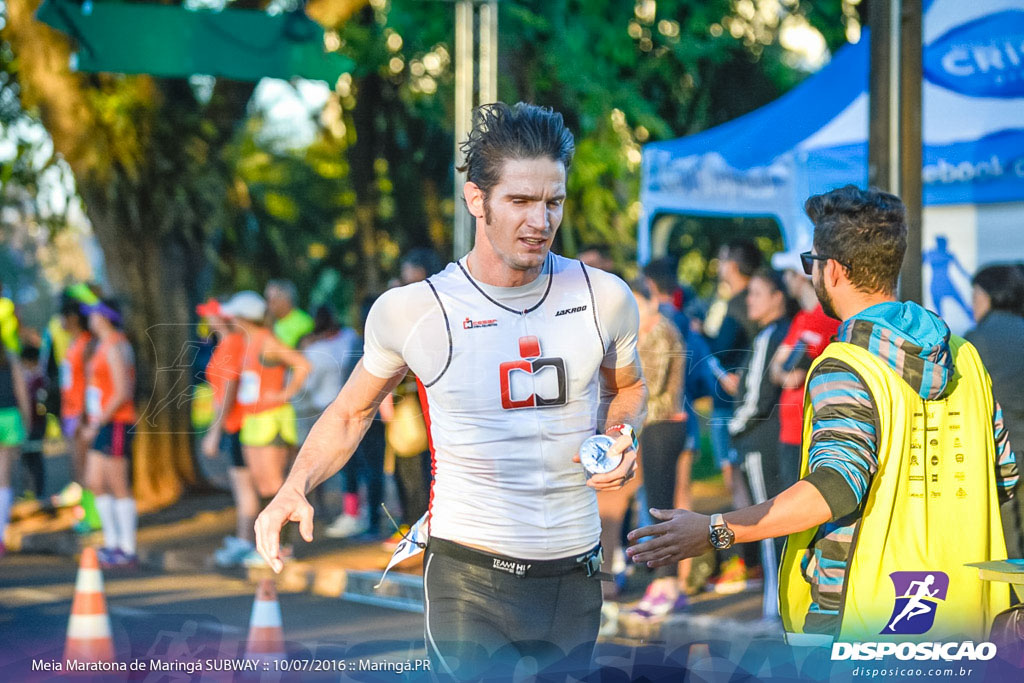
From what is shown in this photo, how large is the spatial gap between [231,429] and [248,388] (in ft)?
1.47

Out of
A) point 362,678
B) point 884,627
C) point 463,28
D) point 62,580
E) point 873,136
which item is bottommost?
point 62,580

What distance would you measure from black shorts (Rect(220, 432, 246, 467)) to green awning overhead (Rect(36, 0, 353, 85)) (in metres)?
2.52

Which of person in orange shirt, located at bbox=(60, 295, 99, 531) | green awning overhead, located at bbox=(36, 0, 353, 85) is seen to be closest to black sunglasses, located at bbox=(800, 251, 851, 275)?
green awning overhead, located at bbox=(36, 0, 353, 85)

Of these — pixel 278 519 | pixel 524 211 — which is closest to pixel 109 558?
pixel 278 519

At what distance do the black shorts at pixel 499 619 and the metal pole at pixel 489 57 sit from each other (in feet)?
16.1

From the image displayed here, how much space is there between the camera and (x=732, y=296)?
813 centimetres

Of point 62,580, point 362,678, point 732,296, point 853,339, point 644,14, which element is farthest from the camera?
point 644,14

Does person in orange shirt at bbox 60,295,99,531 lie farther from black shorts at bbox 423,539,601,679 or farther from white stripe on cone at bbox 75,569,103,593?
black shorts at bbox 423,539,601,679

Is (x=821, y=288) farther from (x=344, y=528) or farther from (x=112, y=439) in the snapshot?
(x=112, y=439)

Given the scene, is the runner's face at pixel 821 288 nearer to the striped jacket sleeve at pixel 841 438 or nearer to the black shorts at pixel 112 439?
the striped jacket sleeve at pixel 841 438

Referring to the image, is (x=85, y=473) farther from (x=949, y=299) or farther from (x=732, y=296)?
(x=949, y=299)

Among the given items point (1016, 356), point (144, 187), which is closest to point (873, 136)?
point (1016, 356)

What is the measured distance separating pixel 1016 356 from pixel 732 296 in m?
2.76

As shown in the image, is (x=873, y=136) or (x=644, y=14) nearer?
(x=873, y=136)
